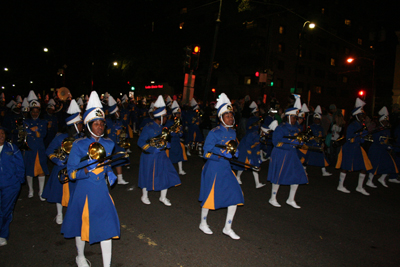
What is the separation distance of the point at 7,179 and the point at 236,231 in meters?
3.83

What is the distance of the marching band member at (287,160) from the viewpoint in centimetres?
592

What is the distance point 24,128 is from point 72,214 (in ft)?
13.0

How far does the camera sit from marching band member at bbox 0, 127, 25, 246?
4164 mm

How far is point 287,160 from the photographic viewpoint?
6.03 metres

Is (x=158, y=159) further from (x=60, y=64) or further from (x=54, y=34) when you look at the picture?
(x=60, y=64)

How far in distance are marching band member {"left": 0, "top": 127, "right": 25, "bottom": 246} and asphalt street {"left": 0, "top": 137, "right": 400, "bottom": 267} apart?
0.38m

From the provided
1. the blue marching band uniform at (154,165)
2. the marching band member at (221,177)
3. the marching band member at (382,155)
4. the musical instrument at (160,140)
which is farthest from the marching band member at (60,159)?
the marching band member at (382,155)

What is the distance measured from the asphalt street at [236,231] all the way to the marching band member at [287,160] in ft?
2.19

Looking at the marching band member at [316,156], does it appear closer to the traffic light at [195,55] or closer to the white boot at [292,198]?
the white boot at [292,198]

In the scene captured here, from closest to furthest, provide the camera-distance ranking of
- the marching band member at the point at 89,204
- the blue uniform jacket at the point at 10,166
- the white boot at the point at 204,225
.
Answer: the marching band member at the point at 89,204, the blue uniform jacket at the point at 10,166, the white boot at the point at 204,225

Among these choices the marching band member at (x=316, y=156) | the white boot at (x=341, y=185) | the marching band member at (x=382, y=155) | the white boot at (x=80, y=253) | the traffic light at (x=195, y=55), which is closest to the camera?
the white boot at (x=80, y=253)

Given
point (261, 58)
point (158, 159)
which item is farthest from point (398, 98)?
point (158, 159)

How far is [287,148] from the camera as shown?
239 inches

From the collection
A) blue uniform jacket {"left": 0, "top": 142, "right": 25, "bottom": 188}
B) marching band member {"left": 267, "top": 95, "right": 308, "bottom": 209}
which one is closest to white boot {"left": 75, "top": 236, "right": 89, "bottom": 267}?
blue uniform jacket {"left": 0, "top": 142, "right": 25, "bottom": 188}
